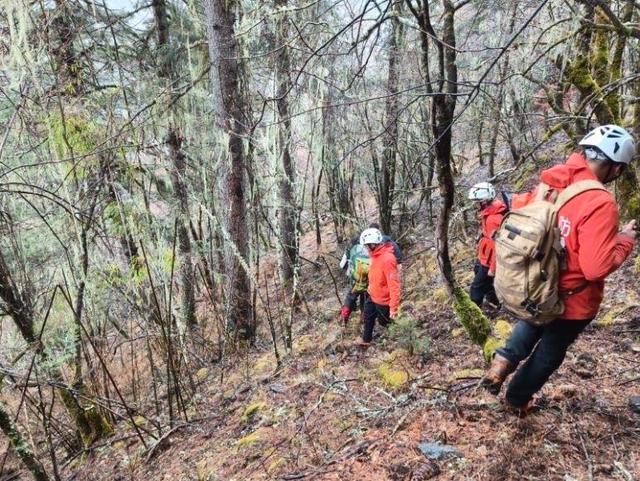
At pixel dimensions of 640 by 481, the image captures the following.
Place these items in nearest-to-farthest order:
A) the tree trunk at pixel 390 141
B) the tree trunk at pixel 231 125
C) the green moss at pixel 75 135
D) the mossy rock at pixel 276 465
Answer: the mossy rock at pixel 276 465
the green moss at pixel 75 135
the tree trunk at pixel 231 125
the tree trunk at pixel 390 141

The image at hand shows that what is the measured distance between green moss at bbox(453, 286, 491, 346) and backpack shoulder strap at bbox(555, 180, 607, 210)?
4.48ft

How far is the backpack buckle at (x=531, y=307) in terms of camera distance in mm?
2672

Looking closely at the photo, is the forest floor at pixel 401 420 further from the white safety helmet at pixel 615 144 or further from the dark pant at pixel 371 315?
the white safety helmet at pixel 615 144

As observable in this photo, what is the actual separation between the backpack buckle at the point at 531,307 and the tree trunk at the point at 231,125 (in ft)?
14.5

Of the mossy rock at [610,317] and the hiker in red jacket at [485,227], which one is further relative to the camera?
the hiker in red jacket at [485,227]

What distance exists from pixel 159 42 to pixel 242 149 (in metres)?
3.86

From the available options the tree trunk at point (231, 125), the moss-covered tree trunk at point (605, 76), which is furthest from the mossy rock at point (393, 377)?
the moss-covered tree trunk at point (605, 76)

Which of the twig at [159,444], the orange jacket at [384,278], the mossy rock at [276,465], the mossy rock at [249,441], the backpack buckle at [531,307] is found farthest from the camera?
the orange jacket at [384,278]

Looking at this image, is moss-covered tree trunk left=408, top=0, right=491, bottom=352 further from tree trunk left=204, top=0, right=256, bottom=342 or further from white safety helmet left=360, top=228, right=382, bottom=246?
tree trunk left=204, top=0, right=256, bottom=342

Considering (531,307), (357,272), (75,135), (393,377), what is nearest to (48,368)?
(75,135)

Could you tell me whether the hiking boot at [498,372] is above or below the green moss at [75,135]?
below

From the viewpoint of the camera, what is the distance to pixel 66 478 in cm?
527

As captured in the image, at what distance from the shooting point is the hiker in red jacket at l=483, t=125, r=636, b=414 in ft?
8.09

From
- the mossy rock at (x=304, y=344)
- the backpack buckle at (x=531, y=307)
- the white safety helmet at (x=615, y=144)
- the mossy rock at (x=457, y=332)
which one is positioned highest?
the white safety helmet at (x=615, y=144)
